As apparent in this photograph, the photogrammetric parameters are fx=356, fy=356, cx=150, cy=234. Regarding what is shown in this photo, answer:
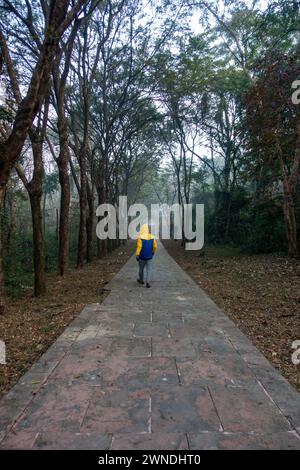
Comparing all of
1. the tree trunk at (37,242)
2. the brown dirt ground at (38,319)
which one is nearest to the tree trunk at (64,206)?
the brown dirt ground at (38,319)

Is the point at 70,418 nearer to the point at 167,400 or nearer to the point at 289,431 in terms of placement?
the point at 167,400

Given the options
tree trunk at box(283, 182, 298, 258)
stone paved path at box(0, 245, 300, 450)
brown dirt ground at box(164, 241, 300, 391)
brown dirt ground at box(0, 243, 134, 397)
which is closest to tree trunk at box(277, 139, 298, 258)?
tree trunk at box(283, 182, 298, 258)

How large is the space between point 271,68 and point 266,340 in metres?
9.23

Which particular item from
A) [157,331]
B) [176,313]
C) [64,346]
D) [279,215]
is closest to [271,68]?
[279,215]

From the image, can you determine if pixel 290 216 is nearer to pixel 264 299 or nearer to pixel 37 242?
pixel 264 299

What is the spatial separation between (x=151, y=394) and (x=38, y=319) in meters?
3.44

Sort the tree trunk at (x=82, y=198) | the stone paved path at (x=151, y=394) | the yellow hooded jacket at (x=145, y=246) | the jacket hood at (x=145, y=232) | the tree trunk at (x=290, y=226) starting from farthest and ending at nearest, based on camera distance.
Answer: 1. the tree trunk at (x=290, y=226)
2. the tree trunk at (x=82, y=198)
3. the jacket hood at (x=145, y=232)
4. the yellow hooded jacket at (x=145, y=246)
5. the stone paved path at (x=151, y=394)

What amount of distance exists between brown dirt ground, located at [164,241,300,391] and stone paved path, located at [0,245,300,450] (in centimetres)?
34

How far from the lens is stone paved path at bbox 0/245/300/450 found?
2.56 m

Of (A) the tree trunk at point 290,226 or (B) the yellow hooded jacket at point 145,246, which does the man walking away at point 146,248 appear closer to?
(B) the yellow hooded jacket at point 145,246

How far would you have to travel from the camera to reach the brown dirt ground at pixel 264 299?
15.4 ft

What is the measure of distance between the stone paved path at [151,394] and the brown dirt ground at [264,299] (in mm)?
335

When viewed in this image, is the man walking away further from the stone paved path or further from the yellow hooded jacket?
the stone paved path

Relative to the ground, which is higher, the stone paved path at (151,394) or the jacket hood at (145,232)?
the jacket hood at (145,232)
